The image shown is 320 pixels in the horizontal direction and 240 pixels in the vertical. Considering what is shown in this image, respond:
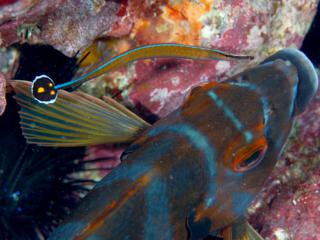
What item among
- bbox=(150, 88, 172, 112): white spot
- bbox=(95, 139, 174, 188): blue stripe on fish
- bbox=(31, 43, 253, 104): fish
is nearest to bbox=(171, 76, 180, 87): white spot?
bbox=(150, 88, 172, 112): white spot

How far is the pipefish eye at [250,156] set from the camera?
2.47 meters

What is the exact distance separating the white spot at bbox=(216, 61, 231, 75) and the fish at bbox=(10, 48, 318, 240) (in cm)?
139

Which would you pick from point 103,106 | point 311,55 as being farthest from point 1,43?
point 311,55

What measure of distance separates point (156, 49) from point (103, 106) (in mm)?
583

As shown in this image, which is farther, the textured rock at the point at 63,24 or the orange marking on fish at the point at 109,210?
the textured rock at the point at 63,24

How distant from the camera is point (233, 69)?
14.3ft

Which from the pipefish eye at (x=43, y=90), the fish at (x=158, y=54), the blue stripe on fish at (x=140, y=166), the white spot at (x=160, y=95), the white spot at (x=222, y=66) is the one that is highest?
the pipefish eye at (x=43, y=90)

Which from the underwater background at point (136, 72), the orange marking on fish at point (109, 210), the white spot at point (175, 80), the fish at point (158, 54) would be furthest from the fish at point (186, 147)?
the white spot at point (175, 80)

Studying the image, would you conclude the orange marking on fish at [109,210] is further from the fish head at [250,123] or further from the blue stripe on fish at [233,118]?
the blue stripe on fish at [233,118]

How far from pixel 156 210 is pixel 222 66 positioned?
2.29m

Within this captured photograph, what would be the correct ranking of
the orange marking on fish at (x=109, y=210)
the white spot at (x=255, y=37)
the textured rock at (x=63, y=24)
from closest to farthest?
the orange marking on fish at (x=109, y=210), the textured rock at (x=63, y=24), the white spot at (x=255, y=37)

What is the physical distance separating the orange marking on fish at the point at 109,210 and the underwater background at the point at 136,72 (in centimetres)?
155

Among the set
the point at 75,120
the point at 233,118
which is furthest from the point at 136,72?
the point at 233,118

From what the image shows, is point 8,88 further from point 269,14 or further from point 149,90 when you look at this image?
point 269,14
